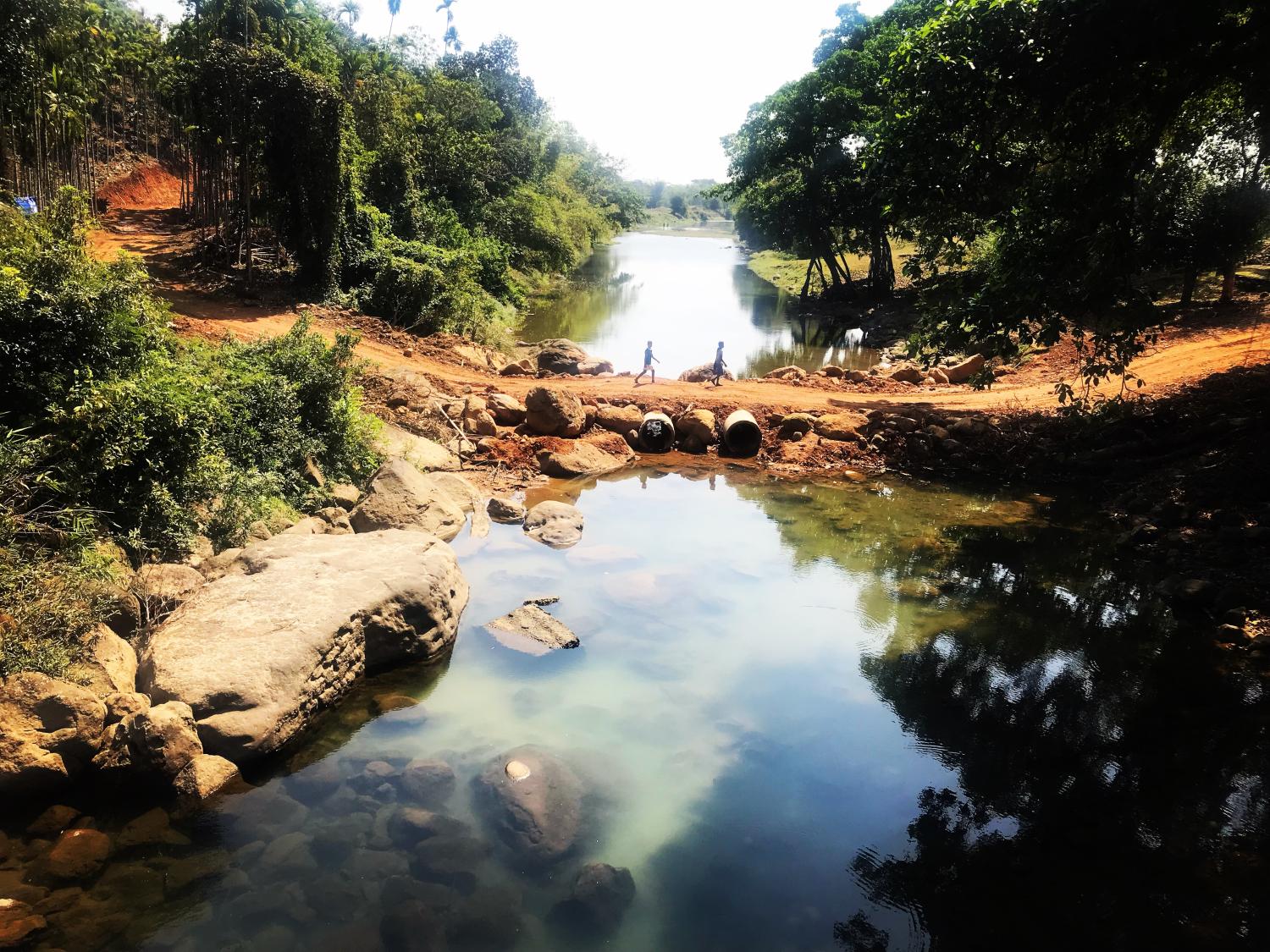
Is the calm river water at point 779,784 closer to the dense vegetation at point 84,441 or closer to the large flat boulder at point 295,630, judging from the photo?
the large flat boulder at point 295,630

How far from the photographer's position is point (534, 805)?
6820 millimetres

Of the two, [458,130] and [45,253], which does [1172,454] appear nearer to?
[45,253]

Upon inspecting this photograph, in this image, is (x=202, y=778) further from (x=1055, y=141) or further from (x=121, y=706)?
(x=1055, y=141)

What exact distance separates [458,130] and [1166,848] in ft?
144

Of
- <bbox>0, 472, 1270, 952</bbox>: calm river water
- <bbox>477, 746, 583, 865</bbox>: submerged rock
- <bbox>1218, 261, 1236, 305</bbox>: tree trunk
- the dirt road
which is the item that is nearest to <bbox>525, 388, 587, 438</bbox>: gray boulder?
the dirt road

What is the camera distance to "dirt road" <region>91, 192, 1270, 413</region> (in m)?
18.8

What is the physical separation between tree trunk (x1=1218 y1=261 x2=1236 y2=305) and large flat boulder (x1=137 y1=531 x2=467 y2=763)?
23.6 metres

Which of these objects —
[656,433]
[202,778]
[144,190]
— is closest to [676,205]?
[144,190]

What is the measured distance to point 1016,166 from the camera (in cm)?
1516

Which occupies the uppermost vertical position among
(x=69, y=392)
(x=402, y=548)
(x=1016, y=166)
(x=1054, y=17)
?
(x=1054, y=17)

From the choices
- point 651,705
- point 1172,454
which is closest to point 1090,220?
point 1172,454

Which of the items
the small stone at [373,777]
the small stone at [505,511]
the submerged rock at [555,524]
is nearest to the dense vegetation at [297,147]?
the small stone at [505,511]

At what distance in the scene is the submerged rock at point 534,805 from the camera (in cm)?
648

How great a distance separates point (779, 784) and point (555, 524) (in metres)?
6.60
